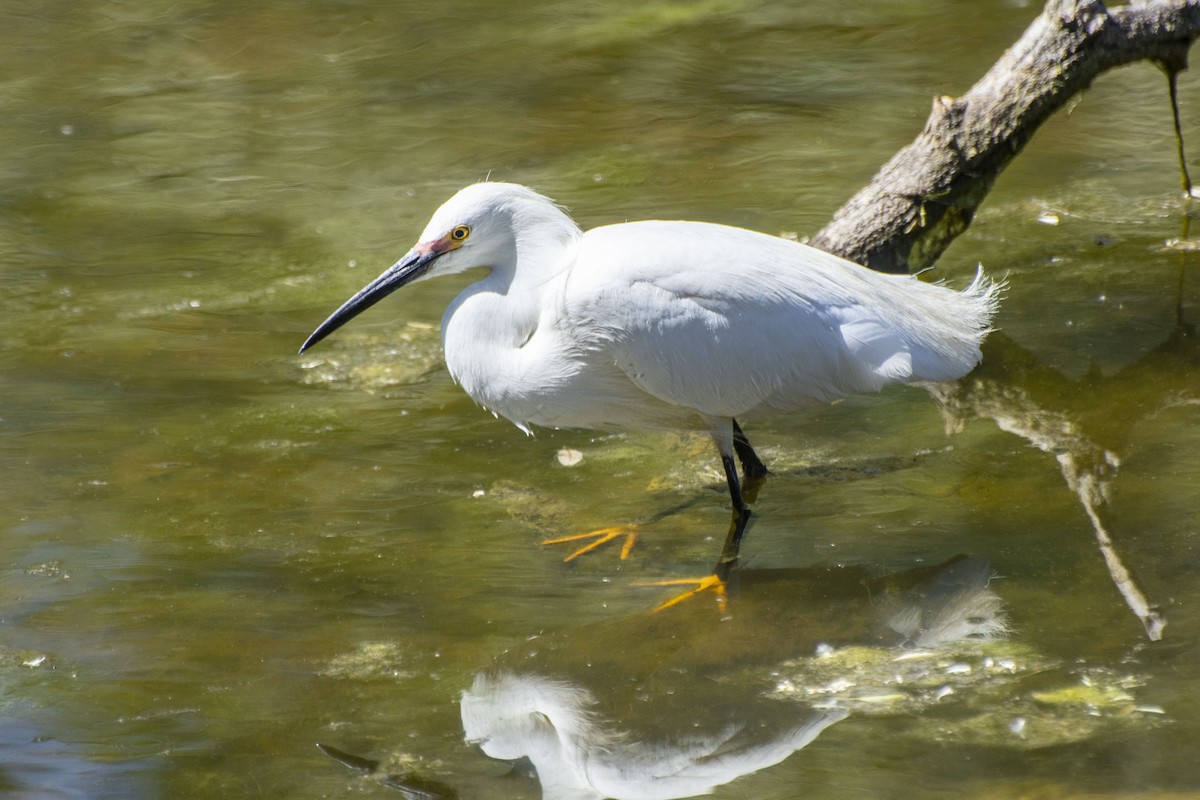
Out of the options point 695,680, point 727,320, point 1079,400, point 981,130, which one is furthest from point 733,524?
point 981,130

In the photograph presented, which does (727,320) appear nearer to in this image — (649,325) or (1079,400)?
(649,325)

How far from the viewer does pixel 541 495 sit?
5.08 m

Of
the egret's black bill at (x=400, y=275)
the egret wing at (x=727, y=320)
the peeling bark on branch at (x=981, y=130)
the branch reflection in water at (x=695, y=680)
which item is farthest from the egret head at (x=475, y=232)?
the peeling bark on branch at (x=981, y=130)

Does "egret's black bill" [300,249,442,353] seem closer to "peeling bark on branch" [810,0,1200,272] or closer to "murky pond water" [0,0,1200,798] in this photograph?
"murky pond water" [0,0,1200,798]

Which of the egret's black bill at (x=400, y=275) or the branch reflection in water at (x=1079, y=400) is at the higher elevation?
the egret's black bill at (x=400, y=275)

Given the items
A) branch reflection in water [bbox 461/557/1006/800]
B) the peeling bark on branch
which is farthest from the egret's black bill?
the peeling bark on branch

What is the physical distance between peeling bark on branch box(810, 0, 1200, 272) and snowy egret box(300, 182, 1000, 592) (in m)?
1.31

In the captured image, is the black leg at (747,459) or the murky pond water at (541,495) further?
the black leg at (747,459)

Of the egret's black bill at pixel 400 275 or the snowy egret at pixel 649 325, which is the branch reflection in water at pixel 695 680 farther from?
the egret's black bill at pixel 400 275

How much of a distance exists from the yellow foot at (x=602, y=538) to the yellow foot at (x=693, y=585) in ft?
0.73

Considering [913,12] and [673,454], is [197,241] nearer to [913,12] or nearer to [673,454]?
[673,454]

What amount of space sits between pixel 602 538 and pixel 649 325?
81cm

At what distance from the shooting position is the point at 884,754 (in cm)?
336

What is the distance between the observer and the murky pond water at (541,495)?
140 inches
